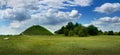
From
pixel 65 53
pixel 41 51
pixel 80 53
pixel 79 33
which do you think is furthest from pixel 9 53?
pixel 79 33

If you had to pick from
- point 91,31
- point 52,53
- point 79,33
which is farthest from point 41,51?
point 91,31

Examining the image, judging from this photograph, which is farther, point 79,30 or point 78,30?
point 78,30

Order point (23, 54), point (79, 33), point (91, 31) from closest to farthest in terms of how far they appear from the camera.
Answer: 1. point (23, 54)
2. point (79, 33)
3. point (91, 31)

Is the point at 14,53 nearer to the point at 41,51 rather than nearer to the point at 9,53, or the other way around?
the point at 9,53

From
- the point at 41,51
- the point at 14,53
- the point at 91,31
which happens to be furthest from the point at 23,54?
the point at 91,31

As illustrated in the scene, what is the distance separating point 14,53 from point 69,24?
60763mm

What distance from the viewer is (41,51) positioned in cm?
2870

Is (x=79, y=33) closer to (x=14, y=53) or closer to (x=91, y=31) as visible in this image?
(x=91, y=31)

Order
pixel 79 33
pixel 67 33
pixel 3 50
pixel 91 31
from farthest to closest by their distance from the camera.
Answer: pixel 91 31, pixel 67 33, pixel 79 33, pixel 3 50

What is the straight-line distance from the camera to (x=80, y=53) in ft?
90.6

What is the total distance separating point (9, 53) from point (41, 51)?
13.0 feet

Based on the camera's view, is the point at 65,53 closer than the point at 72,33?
Yes

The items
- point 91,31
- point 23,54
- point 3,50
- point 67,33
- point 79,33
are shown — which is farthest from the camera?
point 91,31

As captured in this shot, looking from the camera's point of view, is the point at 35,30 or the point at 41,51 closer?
Answer: the point at 41,51
